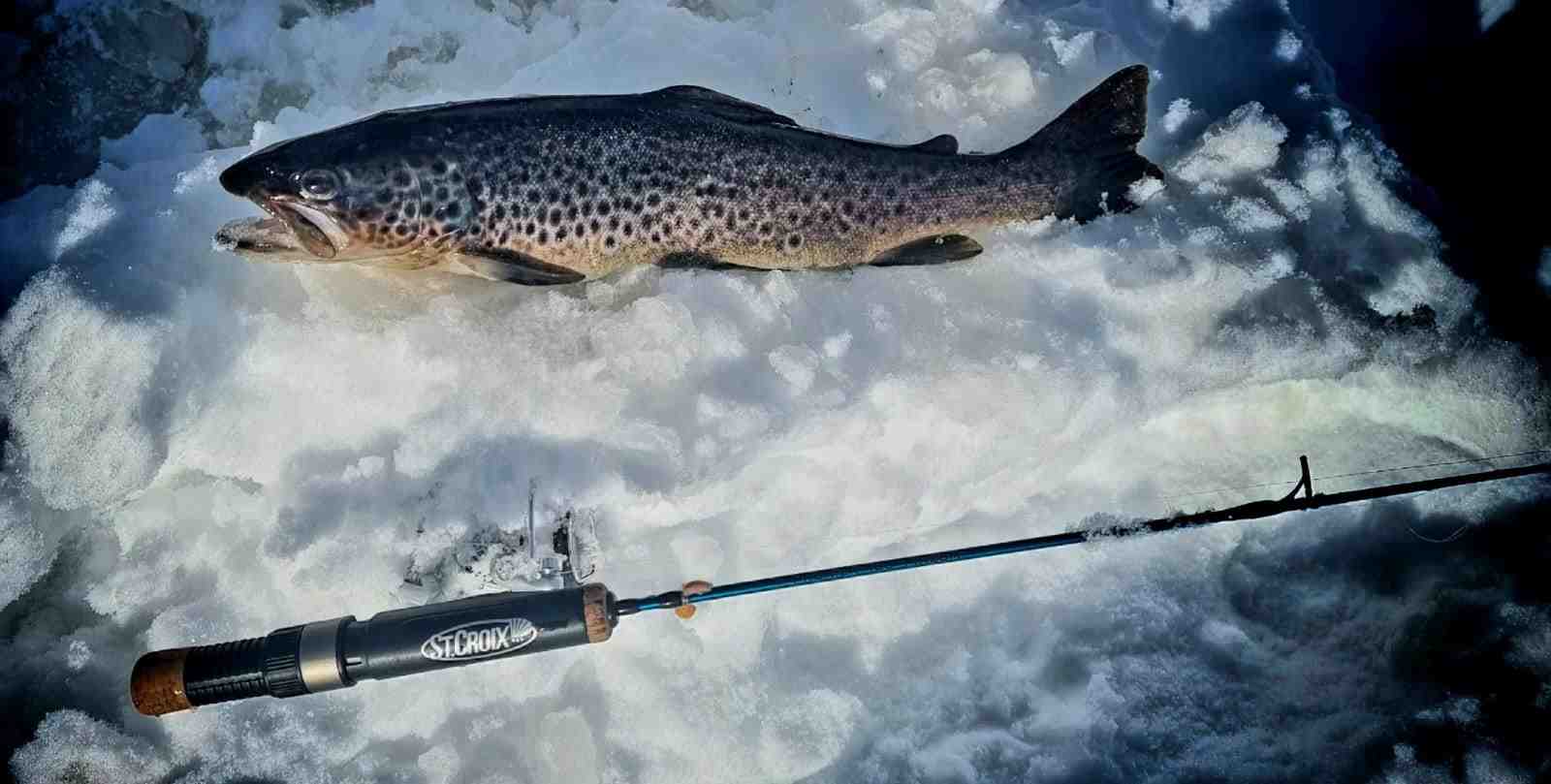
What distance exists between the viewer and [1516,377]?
2.84m

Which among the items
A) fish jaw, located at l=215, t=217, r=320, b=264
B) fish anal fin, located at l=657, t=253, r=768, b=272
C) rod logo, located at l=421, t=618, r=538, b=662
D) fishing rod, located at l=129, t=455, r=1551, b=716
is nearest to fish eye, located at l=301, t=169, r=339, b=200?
fish jaw, located at l=215, t=217, r=320, b=264

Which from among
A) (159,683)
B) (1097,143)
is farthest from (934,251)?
(159,683)

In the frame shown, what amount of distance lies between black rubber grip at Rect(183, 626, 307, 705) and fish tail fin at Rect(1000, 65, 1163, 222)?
9.09 feet

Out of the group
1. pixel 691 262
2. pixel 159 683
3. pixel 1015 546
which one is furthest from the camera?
pixel 691 262

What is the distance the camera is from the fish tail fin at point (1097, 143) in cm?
281

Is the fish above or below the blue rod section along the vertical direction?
above

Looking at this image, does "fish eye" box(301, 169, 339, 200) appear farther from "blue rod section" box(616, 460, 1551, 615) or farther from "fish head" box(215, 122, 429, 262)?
"blue rod section" box(616, 460, 1551, 615)

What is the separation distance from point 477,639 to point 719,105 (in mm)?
1961

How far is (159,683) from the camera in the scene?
192 cm

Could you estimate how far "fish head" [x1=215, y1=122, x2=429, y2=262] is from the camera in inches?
96.3

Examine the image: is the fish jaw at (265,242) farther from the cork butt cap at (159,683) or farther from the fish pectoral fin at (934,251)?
the fish pectoral fin at (934,251)

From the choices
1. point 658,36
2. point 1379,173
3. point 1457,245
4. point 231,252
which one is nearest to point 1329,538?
point 1457,245

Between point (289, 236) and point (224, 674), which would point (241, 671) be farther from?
point (289, 236)

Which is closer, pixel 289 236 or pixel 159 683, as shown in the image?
pixel 159 683
